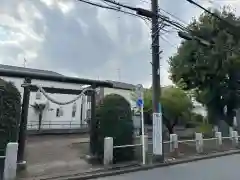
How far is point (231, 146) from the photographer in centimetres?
1967

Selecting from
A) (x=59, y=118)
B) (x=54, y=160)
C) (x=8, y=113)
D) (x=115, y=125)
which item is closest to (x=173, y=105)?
(x=115, y=125)

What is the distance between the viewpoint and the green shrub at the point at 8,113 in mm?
9618

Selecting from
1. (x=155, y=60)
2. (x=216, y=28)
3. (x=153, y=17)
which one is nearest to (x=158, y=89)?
(x=155, y=60)

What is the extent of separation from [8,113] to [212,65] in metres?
16.8

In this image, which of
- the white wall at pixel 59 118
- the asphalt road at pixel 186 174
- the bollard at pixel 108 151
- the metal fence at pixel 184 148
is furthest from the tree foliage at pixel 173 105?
the bollard at pixel 108 151

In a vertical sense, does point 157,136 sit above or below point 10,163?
above

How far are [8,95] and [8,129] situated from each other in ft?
3.86

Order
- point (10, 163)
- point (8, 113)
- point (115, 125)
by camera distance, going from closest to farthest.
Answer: point (10, 163) < point (8, 113) < point (115, 125)

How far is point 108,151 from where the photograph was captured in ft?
37.2

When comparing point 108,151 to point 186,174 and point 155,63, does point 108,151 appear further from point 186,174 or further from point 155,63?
point 155,63

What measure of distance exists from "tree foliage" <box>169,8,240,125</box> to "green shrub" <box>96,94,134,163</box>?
1028 cm

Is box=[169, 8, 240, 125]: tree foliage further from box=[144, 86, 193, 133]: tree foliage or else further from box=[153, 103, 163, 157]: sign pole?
box=[153, 103, 163, 157]: sign pole

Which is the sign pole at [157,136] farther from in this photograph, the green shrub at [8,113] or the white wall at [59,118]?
the white wall at [59,118]

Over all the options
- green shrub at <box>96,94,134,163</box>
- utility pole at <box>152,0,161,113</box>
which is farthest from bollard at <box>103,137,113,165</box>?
utility pole at <box>152,0,161,113</box>
